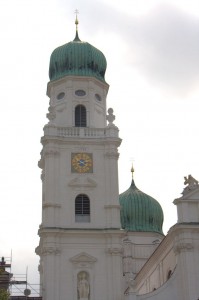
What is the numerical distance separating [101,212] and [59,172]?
4.24 m

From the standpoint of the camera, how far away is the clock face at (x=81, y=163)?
5112 centimetres

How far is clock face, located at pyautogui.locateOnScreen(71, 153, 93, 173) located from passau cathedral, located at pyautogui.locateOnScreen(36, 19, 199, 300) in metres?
0.07

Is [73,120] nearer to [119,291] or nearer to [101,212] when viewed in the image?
[101,212]

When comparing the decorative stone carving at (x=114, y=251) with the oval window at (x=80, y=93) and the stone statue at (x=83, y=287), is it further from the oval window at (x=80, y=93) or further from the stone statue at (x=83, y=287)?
the oval window at (x=80, y=93)

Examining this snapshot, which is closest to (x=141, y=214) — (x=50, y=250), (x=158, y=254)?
(x=158, y=254)

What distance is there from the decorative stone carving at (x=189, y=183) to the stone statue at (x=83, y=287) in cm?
896

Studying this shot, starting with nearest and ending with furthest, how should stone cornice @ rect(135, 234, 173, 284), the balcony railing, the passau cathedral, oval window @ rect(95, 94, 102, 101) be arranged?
the passau cathedral < stone cornice @ rect(135, 234, 173, 284) < the balcony railing < oval window @ rect(95, 94, 102, 101)

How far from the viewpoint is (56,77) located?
5566 cm

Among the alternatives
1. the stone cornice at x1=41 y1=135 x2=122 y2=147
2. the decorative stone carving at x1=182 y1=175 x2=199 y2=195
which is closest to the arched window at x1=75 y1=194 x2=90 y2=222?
the stone cornice at x1=41 y1=135 x2=122 y2=147

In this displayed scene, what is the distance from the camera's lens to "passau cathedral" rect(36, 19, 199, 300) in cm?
4659

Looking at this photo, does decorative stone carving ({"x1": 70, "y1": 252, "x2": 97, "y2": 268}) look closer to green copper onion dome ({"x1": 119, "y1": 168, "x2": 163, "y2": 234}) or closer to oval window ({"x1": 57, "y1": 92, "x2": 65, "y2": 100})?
oval window ({"x1": 57, "y1": 92, "x2": 65, "y2": 100})

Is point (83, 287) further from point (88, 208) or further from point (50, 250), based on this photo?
point (88, 208)

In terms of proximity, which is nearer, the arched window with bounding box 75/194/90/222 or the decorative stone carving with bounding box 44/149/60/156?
the arched window with bounding box 75/194/90/222

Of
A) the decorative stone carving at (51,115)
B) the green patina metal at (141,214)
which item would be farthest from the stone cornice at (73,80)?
the green patina metal at (141,214)
